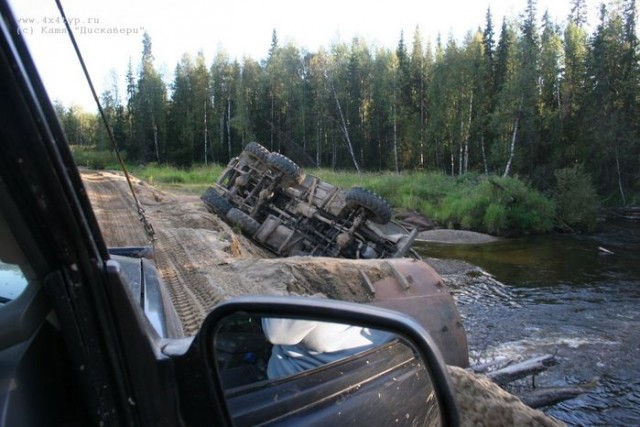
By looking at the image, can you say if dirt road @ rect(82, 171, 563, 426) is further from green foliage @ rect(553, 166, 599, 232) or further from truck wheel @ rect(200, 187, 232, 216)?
green foliage @ rect(553, 166, 599, 232)

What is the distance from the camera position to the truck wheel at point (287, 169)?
36.4 ft

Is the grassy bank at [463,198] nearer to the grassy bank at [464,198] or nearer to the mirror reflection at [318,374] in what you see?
the grassy bank at [464,198]

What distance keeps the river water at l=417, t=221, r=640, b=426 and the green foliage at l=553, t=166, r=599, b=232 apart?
17.4 feet

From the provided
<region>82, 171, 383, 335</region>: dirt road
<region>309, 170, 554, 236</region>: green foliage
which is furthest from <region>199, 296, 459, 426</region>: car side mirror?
<region>309, 170, 554, 236</region>: green foliage

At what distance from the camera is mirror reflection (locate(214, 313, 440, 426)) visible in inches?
45.4

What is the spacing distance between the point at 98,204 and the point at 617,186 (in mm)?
30682

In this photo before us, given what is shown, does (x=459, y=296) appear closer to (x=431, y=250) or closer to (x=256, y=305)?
(x=431, y=250)

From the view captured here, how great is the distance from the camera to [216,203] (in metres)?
12.1

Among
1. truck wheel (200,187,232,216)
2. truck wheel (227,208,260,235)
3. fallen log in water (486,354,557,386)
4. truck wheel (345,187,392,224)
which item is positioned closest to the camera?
fallen log in water (486,354,557,386)

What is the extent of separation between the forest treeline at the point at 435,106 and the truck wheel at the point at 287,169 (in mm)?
12702

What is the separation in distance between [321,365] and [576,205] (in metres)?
24.5

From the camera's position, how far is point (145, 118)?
24.4 m

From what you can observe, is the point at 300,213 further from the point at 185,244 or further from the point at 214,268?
the point at 214,268

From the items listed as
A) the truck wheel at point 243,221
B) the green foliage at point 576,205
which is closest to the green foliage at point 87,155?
the truck wheel at point 243,221
